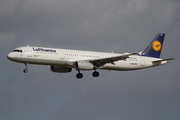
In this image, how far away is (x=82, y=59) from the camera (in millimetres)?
58250

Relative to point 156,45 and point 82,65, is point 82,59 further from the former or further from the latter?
point 156,45

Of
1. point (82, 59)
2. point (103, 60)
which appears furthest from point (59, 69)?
point (103, 60)

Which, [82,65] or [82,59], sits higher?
[82,59]

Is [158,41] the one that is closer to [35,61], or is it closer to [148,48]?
[148,48]

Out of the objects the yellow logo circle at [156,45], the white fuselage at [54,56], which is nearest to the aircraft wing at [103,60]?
the white fuselage at [54,56]

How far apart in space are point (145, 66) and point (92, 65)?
12236 millimetres

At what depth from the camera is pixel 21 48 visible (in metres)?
55.0

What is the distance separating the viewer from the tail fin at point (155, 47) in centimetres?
6675

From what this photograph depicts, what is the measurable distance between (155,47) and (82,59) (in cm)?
1733

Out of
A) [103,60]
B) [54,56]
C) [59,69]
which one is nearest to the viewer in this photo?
[54,56]

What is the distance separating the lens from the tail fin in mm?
66750

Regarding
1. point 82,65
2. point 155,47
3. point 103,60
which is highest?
point 155,47

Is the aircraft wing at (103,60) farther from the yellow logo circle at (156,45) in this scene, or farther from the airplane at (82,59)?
the yellow logo circle at (156,45)

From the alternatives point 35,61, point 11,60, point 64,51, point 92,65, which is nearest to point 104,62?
point 92,65
